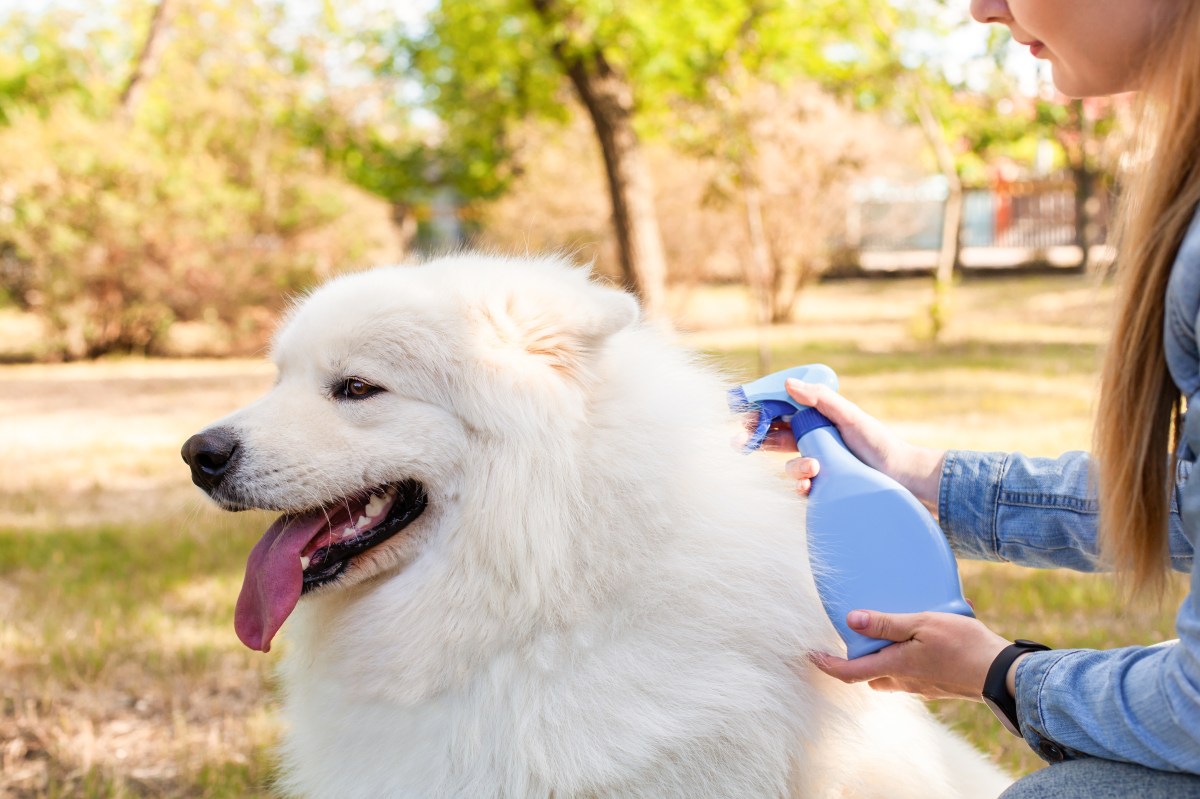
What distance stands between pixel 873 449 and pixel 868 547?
42cm

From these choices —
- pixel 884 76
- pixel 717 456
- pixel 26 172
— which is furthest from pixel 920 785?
pixel 26 172

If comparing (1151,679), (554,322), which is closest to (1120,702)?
(1151,679)

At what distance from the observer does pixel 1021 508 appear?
7.63ft

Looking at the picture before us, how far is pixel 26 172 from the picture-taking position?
13133 mm

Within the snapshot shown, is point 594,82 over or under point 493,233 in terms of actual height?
over

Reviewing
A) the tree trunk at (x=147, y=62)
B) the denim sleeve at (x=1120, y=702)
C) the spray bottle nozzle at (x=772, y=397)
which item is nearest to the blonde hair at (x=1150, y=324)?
the denim sleeve at (x=1120, y=702)

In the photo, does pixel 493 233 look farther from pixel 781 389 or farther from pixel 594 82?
pixel 781 389

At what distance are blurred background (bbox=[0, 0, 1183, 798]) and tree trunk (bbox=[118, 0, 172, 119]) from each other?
0.17 feet

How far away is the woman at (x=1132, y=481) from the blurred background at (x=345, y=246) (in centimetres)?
30

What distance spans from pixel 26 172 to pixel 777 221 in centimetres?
1073

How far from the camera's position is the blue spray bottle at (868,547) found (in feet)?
6.46

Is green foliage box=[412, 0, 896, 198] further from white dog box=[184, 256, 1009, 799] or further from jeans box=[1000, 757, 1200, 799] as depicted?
jeans box=[1000, 757, 1200, 799]

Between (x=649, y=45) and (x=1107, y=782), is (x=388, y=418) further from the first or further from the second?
(x=649, y=45)

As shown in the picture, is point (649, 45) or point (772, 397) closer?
point (772, 397)
